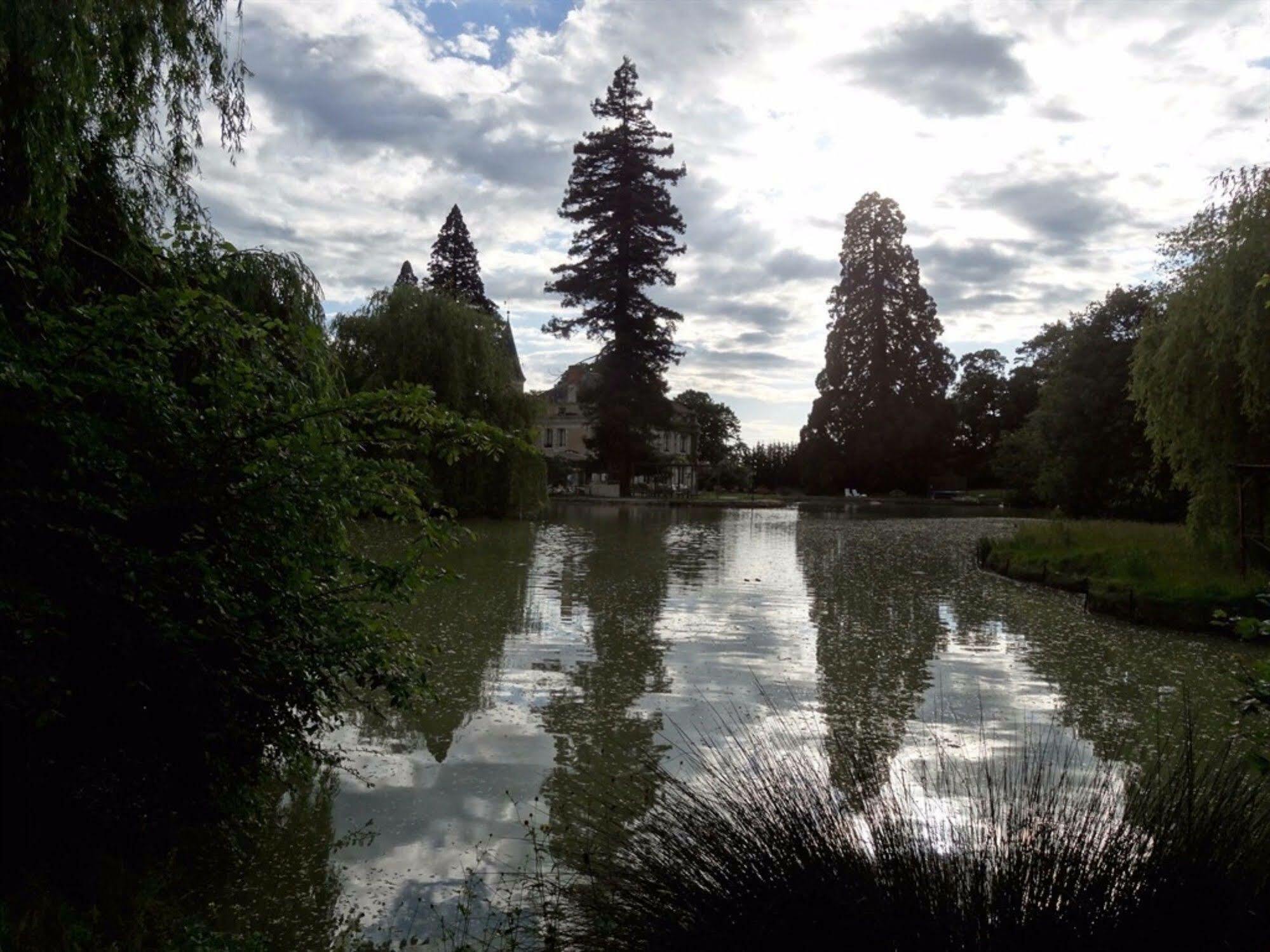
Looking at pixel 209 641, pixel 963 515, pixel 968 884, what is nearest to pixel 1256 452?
pixel 968 884

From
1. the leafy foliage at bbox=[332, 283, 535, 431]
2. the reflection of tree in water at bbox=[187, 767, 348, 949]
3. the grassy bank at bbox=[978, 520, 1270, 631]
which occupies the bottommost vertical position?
the reflection of tree in water at bbox=[187, 767, 348, 949]

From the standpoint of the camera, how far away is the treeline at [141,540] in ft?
11.2

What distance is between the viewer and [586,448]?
151 feet

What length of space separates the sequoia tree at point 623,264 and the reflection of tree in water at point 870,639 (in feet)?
61.7

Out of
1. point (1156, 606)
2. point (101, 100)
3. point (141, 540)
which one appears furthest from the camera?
point (1156, 606)

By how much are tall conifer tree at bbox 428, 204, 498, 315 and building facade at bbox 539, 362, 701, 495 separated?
20.3ft

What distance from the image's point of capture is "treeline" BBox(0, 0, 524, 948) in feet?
11.2

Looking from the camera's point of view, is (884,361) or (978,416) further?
(978,416)

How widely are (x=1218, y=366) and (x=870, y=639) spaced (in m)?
6.04

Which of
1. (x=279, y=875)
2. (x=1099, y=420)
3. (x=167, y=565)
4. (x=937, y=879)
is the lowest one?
(x=279, y=875)

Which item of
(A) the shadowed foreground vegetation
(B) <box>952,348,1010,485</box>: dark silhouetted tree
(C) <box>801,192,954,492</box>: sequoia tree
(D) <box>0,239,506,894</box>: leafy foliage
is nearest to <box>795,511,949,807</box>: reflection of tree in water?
(A) the shadowed foreground vegetation

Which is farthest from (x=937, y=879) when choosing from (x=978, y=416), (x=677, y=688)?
(x=978, y=416)

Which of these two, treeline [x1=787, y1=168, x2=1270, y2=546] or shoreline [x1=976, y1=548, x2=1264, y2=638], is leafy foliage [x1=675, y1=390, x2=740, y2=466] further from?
shoreline [x1=976, y1=548, x2=1264, y2=638]

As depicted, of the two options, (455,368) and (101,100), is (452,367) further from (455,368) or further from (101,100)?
(101,100)
